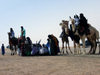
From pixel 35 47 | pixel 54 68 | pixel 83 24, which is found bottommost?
pixel 54 68

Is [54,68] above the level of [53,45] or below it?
below

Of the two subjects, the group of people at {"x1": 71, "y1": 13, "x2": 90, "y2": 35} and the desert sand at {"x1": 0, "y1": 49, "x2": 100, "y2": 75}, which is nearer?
the desert sand at {"x1": 0, "y1": 49, "x2": 100, "y2": 75}

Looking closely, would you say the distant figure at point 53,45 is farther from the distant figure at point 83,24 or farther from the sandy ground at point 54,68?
the sandy ground at point 54,68

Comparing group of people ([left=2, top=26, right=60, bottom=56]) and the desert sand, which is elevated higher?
group of people ([left=2, top=26, right=60, bottom=56])

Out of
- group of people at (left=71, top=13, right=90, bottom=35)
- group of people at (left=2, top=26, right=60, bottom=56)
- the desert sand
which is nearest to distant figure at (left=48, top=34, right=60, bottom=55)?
group of people at (left=2, top=26, right=60, bottom=56)

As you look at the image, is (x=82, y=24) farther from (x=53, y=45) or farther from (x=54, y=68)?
(x=54, y=68)

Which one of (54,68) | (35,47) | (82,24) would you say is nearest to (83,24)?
(82,24)

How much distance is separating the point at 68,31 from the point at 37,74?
11.7 m

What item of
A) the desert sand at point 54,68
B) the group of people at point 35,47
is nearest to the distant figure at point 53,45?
the group of people at point 35,47

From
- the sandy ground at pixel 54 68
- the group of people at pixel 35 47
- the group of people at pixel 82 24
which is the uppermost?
the group of people at pixel 82 24

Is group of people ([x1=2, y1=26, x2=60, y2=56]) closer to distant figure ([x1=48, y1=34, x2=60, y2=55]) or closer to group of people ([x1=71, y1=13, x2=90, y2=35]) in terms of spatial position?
distant figure ([x1=48, y1=34, x2=60, y2=55])

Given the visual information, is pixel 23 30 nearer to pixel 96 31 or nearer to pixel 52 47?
pixel 52 47

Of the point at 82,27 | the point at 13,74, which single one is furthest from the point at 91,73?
the point at 82,27

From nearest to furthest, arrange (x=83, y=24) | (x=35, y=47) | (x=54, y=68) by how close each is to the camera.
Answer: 1. (x=54, y=68)
2. (x=83, y=24)
3. (x=35, y=47)
